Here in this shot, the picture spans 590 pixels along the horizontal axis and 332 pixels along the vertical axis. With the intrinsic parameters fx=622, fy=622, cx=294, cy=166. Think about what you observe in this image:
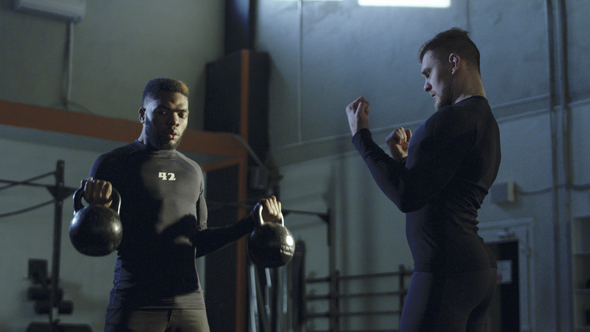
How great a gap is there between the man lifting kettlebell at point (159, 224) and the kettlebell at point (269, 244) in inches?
2.2

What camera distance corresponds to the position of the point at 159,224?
2.15 metres

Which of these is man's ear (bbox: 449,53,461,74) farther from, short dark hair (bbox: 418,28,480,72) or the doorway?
the doorway

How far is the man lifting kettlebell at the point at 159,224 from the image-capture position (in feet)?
6.72

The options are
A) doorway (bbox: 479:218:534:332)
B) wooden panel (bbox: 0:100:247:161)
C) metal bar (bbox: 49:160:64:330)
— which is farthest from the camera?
wooden panel (bbox: 0:100:247:161)

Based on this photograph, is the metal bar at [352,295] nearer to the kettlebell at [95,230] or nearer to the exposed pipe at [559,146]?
the exposed pipe at [559,146]

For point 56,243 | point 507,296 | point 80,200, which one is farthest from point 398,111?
point 80,200

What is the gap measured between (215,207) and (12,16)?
348cm

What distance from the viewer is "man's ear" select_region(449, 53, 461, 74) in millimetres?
1806

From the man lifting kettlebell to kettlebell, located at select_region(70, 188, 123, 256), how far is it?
0.06 m

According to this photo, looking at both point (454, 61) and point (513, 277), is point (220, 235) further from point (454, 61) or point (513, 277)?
point (513, 277)

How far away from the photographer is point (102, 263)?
7859mm

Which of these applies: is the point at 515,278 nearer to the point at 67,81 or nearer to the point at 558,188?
the point at 558,188

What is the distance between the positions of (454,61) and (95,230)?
1166 mm

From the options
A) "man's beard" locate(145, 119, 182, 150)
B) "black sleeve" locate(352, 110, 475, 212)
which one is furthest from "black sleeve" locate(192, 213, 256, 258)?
"black sleeve" locate(352, 110, 475, 212)
